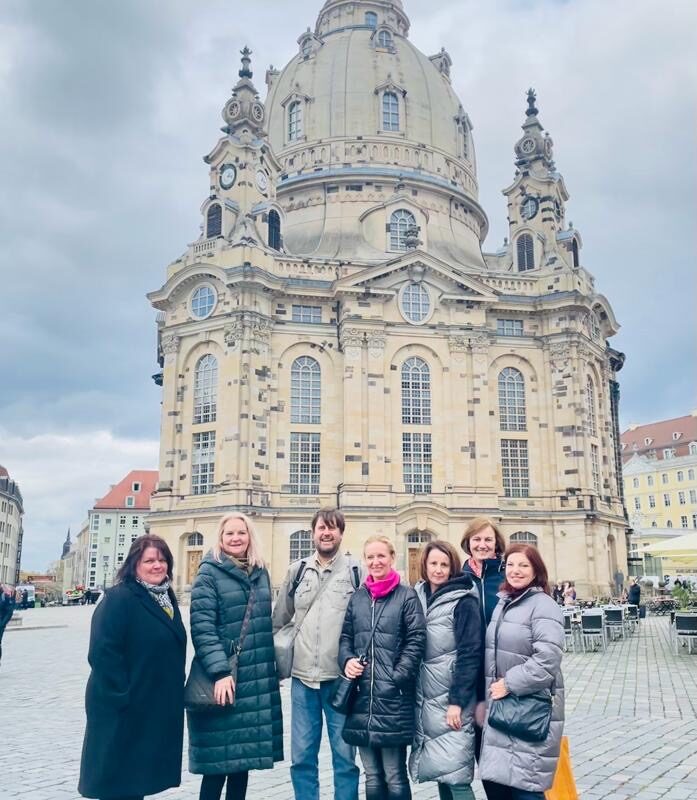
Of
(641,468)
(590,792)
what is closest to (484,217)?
(641,468)

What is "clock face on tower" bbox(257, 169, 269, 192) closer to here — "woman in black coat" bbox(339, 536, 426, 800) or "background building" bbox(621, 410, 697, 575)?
"woman in black coat" bbox(339, 536, 426, 800)

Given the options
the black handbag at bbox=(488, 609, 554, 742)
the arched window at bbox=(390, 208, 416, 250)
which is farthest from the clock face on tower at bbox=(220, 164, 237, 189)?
the black handbag at bbox=(488, 609, 554, 742)

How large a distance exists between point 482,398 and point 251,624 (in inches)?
1394

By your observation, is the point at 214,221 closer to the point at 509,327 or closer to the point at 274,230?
the point at 274,230

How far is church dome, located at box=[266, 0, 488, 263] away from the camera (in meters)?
47.9

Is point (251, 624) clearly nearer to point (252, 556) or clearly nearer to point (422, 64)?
point (252, 556)

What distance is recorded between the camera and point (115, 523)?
276 feet

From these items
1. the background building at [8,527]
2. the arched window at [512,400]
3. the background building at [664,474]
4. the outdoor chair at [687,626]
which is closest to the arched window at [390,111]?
the arched window at [512,400]

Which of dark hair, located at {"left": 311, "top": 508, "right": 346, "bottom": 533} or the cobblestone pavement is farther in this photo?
the cobblestone pavement

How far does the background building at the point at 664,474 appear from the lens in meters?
76.8

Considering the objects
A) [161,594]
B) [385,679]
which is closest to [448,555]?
[385,679]

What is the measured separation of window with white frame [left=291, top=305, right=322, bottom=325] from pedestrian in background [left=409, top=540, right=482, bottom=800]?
35183 millimetres

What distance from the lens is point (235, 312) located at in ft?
128

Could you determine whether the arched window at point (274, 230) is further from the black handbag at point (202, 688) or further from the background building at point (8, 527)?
the background building at point (8, 527)
